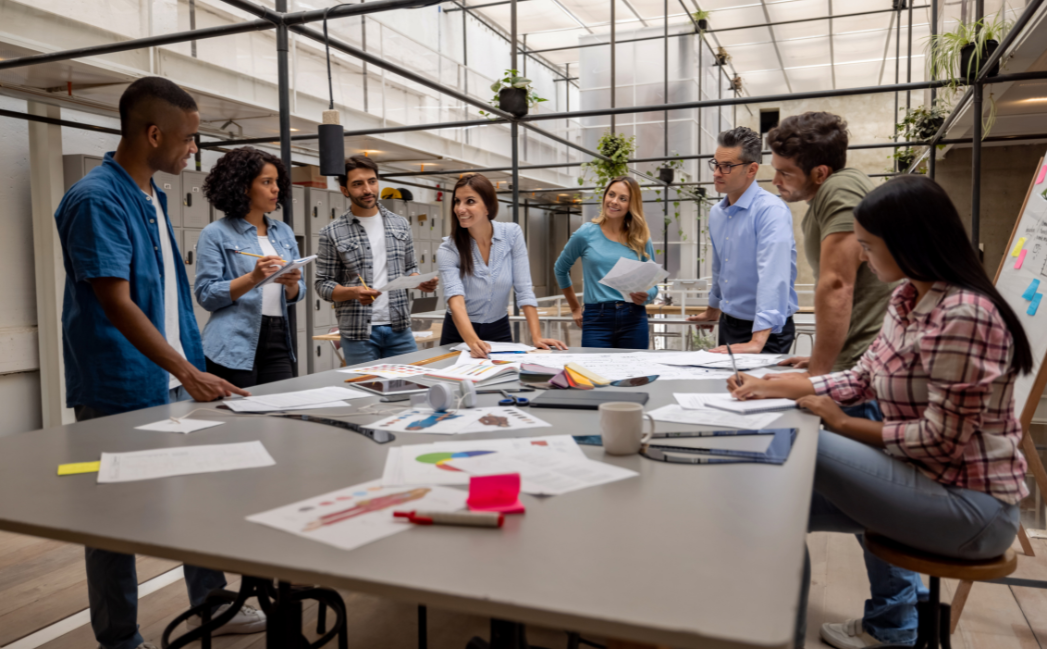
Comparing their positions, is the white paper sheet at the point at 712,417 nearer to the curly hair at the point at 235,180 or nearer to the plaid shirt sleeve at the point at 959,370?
the plaid shirt sleeve at the point at 959,370

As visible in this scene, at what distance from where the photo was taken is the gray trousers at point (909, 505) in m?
1.50

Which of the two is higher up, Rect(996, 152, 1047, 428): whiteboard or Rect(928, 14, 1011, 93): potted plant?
Rect(928, 14, 1011, 93): potted plant

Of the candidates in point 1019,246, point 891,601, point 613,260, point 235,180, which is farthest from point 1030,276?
point 235,180

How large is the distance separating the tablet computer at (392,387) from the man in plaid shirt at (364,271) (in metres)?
1.07

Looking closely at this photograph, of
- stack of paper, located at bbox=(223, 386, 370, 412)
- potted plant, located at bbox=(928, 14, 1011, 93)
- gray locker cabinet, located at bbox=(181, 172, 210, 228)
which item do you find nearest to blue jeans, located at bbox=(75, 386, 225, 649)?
stack of paper, located at bbox=(223, 386, 370, 412)

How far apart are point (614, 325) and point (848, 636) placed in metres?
1.77

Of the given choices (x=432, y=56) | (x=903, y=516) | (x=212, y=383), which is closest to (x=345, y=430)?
(x=212, y=383)

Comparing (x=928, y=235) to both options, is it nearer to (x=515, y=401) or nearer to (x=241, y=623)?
(x=515, y=401)

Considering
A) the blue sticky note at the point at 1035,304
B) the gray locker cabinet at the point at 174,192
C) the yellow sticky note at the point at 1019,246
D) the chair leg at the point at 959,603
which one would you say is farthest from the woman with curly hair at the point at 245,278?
the gray locker cabinet at the point at 174,192

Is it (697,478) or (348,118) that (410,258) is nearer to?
(697,478)

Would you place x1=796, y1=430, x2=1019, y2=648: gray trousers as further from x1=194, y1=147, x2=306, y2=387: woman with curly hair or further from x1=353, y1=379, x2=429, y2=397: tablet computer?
x1=194, y1=147, x2=306, y2=387: woman with curly hair

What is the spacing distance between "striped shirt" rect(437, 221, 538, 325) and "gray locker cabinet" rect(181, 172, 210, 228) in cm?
418

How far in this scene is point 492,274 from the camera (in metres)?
3.24

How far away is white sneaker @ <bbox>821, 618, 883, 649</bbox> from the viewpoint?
6.98 ft
